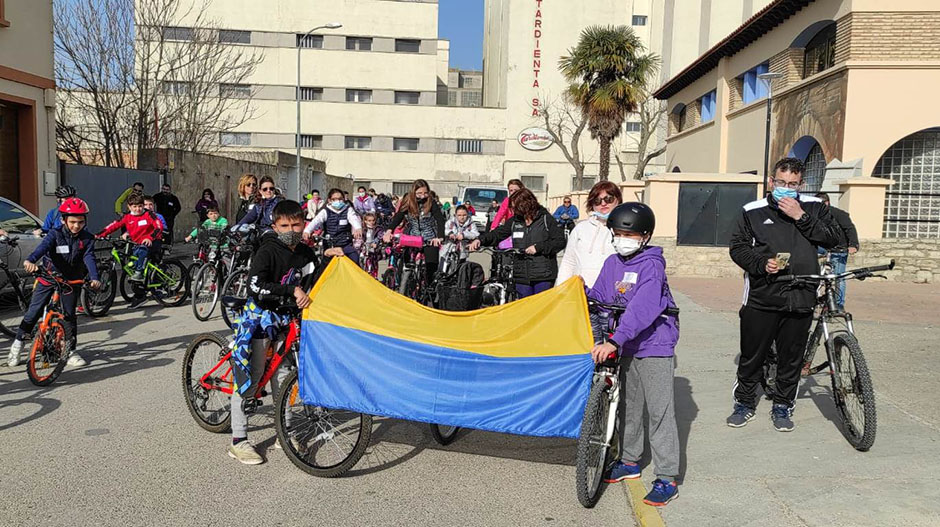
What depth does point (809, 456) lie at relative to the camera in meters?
5.14

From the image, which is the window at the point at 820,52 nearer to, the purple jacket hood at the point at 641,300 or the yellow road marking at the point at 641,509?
the purple jacket hood at the point at 641,300

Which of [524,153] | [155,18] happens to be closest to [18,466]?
[155,18]

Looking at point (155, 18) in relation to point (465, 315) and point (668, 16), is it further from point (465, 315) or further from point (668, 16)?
point (668, 16)

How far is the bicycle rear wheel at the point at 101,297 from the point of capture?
34.0 feet

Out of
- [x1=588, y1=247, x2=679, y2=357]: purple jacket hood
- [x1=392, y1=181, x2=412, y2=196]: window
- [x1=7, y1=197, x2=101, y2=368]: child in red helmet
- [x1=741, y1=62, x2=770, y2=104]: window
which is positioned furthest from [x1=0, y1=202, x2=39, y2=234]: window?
[x1=392, y1=181, x2=412, y2=196]: window

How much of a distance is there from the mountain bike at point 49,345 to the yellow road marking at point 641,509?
17.0 feet

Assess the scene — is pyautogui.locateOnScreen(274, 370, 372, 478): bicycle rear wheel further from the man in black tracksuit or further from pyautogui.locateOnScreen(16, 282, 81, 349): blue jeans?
pyautogui.locateOnScreen(16, 282, 81, 349): blue jeans

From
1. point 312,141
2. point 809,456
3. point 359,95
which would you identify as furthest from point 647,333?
point 359,95

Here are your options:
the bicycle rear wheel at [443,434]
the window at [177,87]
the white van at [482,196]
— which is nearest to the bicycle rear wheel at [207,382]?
the bicycle rear wheel at [443,434]

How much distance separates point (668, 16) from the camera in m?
52.4

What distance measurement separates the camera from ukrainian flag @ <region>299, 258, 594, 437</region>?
14.8ft

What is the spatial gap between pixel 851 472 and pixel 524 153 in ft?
173

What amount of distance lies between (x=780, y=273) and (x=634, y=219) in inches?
72.3

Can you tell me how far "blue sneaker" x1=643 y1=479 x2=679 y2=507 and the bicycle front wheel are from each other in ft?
5.38
